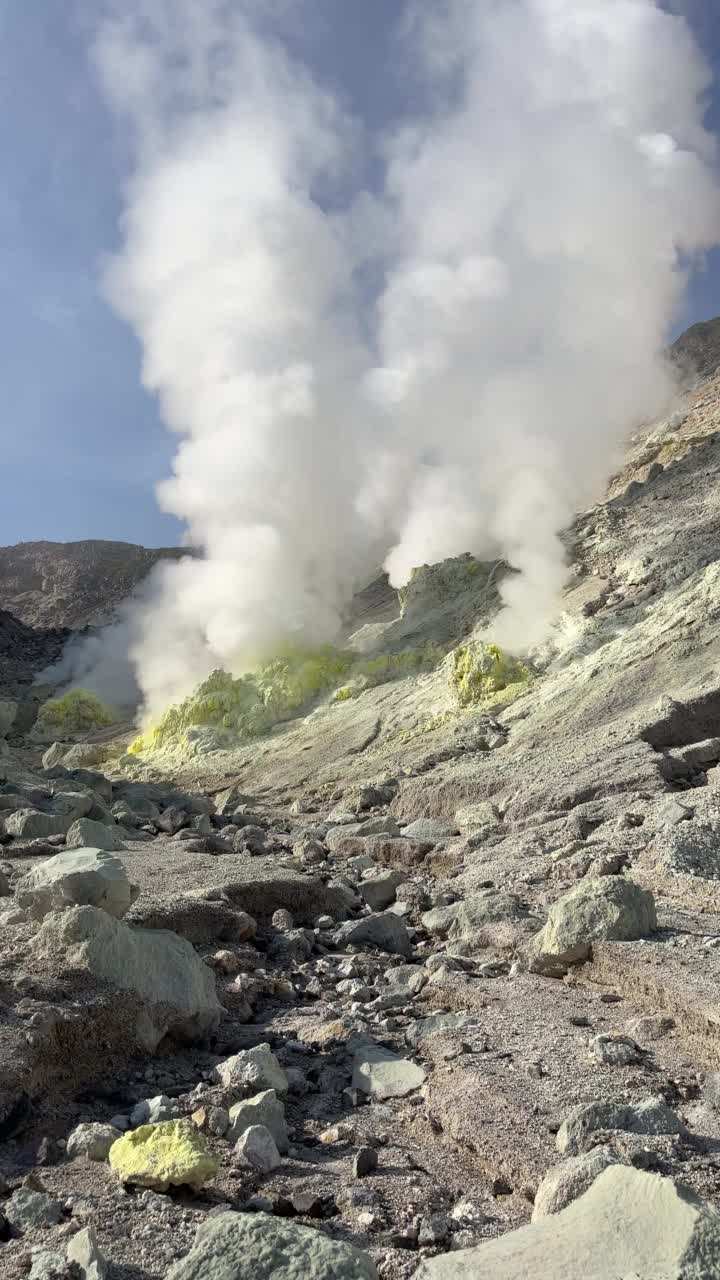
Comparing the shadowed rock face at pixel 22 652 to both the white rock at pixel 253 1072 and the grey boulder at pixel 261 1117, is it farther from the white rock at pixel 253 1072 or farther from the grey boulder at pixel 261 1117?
the grey boulder at pixel 261 1117

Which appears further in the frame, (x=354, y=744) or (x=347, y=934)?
(x=354, y=744)

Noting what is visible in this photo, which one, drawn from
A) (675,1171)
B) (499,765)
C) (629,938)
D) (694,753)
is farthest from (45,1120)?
(499,765)

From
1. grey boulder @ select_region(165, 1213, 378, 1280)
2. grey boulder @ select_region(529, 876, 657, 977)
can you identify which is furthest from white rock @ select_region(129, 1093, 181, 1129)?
grey boulder @ select_region(529, 876, 657, 977)

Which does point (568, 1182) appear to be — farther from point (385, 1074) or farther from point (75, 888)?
point (75, 888)

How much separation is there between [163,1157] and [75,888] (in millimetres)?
2754

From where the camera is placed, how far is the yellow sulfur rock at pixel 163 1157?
328 cm

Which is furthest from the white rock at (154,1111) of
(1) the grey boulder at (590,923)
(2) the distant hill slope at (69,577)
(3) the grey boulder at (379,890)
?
(2) the distant hill slope at (69,577)

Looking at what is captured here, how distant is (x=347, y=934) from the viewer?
7543mm

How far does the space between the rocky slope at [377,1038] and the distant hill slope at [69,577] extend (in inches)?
2072

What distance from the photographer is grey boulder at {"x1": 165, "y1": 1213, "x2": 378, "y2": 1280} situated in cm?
234

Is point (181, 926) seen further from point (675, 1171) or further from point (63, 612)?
point (63, 612)

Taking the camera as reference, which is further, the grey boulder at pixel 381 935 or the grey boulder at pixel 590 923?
the grey boulder at pixel 381 935

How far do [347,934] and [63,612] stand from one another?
197ft

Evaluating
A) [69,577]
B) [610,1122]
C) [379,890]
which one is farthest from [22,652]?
[610,1122]
